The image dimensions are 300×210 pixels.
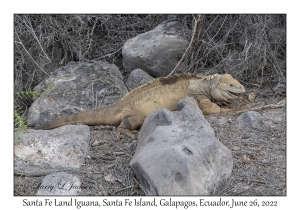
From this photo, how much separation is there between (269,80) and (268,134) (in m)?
1.74

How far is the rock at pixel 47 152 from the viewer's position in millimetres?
4234

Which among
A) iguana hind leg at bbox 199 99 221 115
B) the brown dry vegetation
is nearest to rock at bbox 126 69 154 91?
the brown dry vegetation

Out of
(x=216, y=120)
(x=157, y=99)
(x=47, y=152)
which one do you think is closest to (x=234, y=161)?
(x=216, y=120)

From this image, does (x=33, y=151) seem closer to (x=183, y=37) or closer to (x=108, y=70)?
(x=108, y=70)

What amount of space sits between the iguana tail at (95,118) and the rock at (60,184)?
1.27m

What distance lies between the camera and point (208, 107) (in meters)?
5.65

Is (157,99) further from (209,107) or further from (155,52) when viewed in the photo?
(155,52)

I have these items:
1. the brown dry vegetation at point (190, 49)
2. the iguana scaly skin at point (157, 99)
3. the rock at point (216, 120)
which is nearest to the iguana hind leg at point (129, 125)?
the iguana scaly skin at point (157, 99)

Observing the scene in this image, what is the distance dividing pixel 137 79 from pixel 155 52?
22.2 inches

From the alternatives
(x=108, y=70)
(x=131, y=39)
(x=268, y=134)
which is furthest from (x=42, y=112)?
(x=268, y=134)

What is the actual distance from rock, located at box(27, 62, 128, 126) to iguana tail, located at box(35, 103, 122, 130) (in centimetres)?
31

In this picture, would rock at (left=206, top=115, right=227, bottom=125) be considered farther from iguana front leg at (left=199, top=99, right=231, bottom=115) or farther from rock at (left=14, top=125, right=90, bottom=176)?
rock at (left=14, top=125, right=90, bottom=176)

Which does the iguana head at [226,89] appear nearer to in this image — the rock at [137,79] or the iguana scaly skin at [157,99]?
the iguana scaly skin at [157,99]

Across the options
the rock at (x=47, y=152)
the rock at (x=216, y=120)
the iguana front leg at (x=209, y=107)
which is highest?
the iguana front leg at (x=209, y=107)
